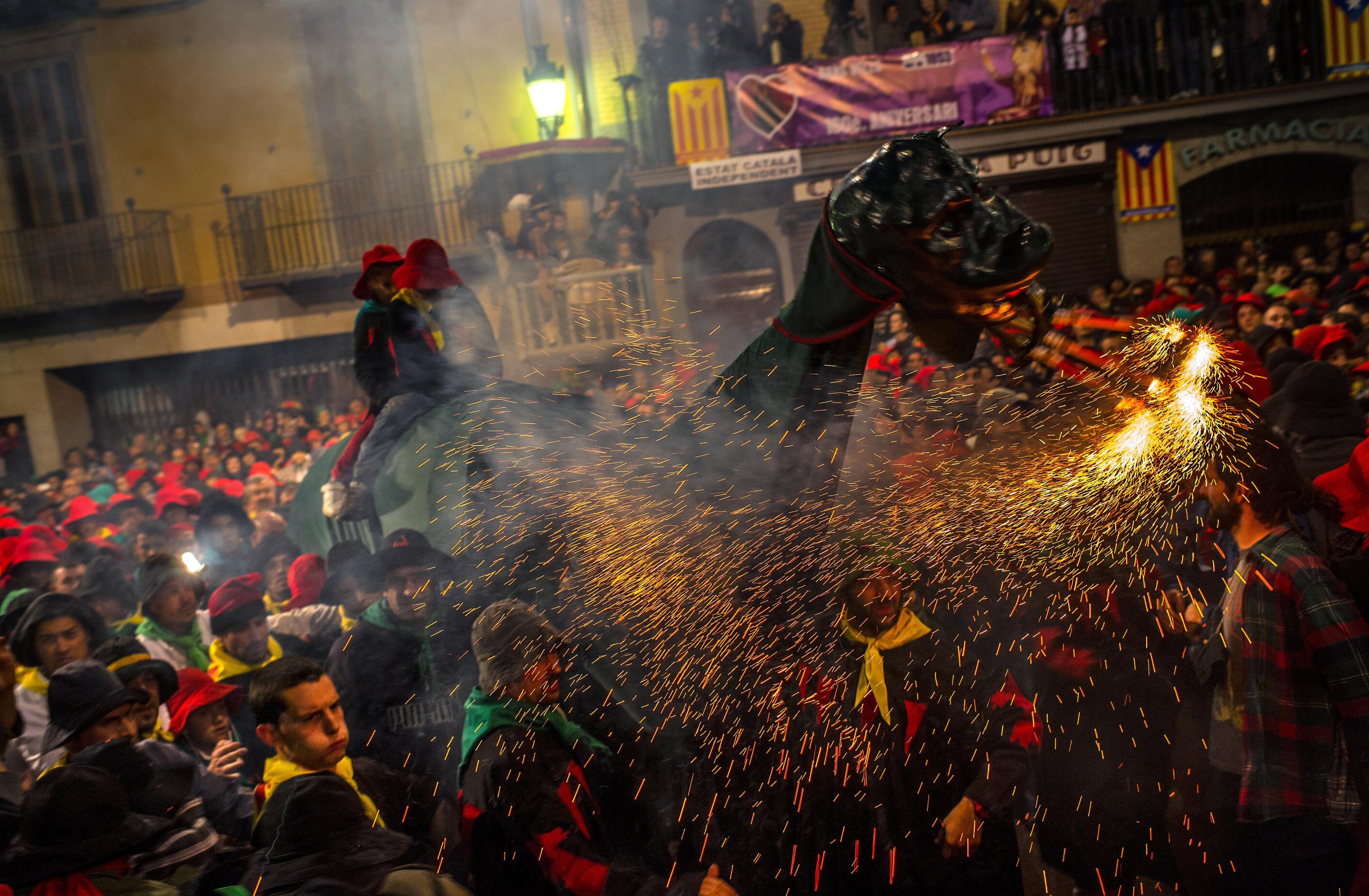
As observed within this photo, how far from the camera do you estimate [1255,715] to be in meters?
2.79

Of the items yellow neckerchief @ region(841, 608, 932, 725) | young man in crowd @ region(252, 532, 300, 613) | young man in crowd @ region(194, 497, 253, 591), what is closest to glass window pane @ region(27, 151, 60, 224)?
young man in crowd @ region(194, 497, 253, 591)

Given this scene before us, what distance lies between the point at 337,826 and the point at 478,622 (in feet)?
2.01

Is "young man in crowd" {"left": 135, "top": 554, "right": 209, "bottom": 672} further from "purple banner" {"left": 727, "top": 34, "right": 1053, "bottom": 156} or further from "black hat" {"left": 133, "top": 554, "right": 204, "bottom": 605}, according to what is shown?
"purple banner" {"left": 727, "top": 34, "right": 1053, "bottom": 156}

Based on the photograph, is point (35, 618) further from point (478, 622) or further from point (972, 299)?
Answer: point (972, 299)

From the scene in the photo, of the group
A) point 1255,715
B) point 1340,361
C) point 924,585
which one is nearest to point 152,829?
point 924,585

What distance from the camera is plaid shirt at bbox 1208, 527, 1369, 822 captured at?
105 inches

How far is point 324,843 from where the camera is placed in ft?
8.21

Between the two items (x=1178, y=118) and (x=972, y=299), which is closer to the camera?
(x=972, y=299)

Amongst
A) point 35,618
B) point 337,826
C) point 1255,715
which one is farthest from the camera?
point 35,618

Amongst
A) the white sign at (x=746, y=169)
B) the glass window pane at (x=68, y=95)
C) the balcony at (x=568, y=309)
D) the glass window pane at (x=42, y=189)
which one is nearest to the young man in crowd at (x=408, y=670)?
the balcony at (x=568, y=309)

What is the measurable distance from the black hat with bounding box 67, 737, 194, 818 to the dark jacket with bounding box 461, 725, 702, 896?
95 cm

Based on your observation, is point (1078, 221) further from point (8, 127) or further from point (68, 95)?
point (8, 127)

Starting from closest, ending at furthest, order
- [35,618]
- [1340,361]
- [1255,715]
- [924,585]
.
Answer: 1. [1255,715]
2. [924,585]
3. [35,618]
4. [1340,361]

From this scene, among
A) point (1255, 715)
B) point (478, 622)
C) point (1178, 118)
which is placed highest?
point (1178, 118)
